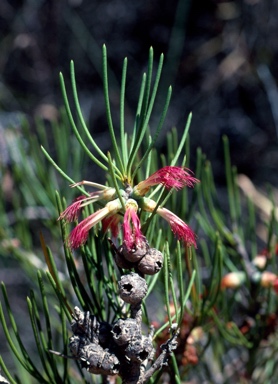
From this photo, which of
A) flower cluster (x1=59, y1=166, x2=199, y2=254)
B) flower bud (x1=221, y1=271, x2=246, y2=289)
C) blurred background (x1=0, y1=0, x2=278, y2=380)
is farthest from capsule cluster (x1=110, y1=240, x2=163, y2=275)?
blurred background (x1=0, y1=0, x2=278, y2=380)

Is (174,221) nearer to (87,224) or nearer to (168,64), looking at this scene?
(87,224)

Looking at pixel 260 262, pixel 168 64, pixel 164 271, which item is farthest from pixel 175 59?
pixel 164 271

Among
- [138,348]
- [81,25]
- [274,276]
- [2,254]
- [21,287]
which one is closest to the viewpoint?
[138,348]

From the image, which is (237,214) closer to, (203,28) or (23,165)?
(23,165)

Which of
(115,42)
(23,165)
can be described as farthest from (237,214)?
(115,42)

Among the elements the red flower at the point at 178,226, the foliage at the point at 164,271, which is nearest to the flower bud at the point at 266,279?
the foliage at the point at 164,271

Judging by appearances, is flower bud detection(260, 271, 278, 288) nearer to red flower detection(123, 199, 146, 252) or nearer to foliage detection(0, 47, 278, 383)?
foliage detection(0, 47, 278, 383)

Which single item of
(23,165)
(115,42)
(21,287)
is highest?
(115,42)
